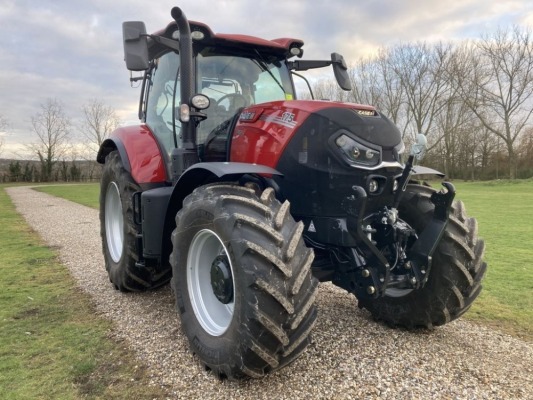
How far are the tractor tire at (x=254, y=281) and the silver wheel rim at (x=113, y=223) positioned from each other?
2634 mm

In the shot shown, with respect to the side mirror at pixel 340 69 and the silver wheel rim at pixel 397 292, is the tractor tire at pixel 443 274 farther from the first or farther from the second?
the side mirror at pixel 340 69

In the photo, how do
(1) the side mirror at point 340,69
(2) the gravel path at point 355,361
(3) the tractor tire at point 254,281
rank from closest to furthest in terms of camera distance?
(3) the tractor tire at point 254,281, (2) the gravel path at point 355,361, (1) the side mirror at point 340,69

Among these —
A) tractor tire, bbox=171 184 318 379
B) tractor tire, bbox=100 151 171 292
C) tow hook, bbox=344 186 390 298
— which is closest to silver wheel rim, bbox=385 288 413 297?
tow hook, bbox=344 186 390 298

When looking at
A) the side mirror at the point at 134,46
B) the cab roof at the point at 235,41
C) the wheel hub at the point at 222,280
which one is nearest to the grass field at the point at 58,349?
the wheel hub at the point at 222,280

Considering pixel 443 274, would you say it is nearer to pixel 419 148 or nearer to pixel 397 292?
pixel 397 292

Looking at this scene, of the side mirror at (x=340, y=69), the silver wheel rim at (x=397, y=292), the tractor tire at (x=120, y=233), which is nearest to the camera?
the silver wheel rim at (x=397, y=292)

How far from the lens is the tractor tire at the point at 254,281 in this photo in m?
2.57

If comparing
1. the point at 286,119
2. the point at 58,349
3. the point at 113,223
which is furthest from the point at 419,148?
the point at 113,223

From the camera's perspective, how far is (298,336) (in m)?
2.68

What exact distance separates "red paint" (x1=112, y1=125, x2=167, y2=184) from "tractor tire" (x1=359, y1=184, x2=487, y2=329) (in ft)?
7.85

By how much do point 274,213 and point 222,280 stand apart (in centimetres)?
65

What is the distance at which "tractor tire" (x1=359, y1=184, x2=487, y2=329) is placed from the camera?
3475 millimetres

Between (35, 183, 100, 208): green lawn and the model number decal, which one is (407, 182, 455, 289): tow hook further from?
(35, 183, 100, 208): green lawn

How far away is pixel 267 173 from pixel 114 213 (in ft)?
10.4
